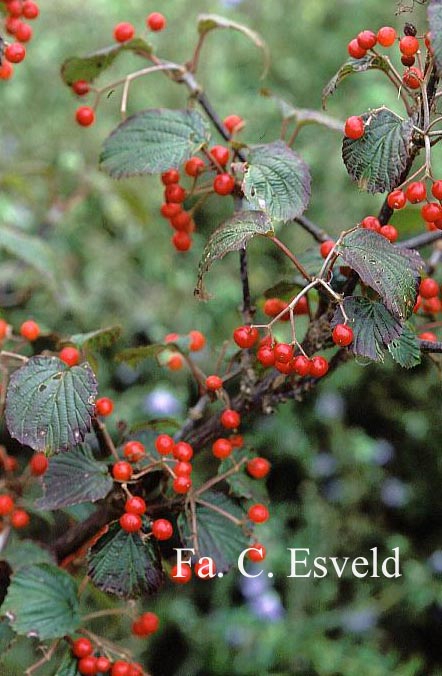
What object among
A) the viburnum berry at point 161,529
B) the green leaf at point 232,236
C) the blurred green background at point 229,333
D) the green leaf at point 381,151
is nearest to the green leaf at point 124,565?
the viburnum berry at point 161,529

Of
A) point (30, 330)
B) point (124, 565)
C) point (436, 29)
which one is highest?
point (436, 29)

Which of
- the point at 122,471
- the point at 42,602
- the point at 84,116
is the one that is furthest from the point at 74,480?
the point at 84,116

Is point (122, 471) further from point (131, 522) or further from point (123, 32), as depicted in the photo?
point (123, 32)

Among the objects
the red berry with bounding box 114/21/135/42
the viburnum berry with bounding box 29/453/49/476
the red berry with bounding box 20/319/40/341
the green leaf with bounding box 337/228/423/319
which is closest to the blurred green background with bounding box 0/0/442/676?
the viburnum berry with bounding box 29/453/49/476

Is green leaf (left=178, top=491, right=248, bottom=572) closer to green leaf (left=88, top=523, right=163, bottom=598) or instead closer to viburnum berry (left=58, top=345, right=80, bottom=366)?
green leaf (left=88, top=523, right=163, bottom=598)

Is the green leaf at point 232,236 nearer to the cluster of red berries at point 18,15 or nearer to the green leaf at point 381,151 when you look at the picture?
the green leaf at point 381,151

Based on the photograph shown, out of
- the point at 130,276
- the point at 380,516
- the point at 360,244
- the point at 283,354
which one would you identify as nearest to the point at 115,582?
the point at 283,354
